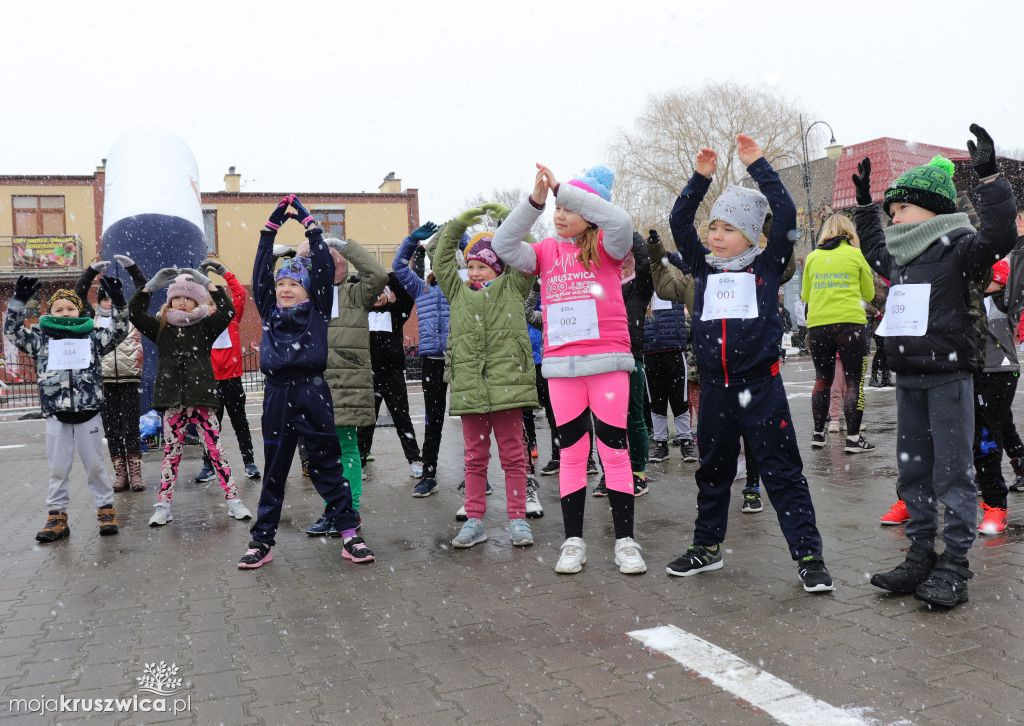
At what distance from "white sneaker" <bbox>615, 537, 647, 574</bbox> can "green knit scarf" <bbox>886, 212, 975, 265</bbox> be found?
1.98 m

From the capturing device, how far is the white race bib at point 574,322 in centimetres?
465

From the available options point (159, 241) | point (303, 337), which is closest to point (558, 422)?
point (303, 337)

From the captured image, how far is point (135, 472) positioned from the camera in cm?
799

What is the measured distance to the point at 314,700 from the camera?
3.06 metres

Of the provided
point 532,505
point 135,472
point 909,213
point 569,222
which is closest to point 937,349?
point 909,213

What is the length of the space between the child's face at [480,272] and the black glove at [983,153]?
9.08 feet

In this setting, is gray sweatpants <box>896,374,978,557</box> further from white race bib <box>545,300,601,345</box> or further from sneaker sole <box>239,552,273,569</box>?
sneaker sole <box>239,552,273,569</box>

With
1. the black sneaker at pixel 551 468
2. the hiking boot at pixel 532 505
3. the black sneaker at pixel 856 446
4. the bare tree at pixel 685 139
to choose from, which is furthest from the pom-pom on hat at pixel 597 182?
the bare tree at pixel 685 139

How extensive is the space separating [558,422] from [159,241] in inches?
503

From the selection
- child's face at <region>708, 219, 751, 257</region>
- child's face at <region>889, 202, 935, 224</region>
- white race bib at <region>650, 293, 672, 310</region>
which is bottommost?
white race bib at <region>650, 293, 672, 310</region>

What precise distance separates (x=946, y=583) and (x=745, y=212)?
6.48ft

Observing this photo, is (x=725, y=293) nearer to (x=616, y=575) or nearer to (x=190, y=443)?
(x=616, y=575)

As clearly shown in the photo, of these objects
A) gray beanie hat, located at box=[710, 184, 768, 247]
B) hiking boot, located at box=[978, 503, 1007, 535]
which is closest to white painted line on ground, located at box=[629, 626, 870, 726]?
gray beanie hat, located at box=[710, 184, 768, 247]

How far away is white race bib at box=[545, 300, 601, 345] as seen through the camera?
15.3 ft
